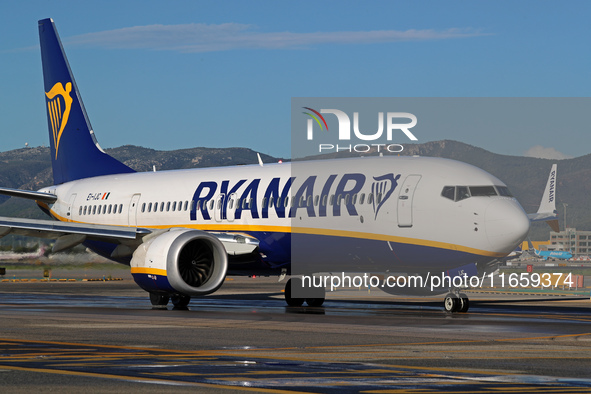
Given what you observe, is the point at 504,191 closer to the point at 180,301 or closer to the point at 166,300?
the point at 180,301

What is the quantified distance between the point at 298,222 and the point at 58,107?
16193mm

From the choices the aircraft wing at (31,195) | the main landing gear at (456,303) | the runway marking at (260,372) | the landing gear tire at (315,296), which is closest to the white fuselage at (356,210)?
the main landing gear at (456,303)

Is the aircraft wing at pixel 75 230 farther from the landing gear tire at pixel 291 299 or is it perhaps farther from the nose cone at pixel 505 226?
the nose cone at pixel 505 226

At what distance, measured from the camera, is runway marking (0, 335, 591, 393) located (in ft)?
33.4

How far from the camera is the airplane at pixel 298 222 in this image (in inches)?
912

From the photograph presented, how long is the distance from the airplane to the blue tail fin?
311 cm

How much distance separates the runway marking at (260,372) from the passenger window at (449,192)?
1031cm

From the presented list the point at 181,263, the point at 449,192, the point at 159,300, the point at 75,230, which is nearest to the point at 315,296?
the point at 181,263

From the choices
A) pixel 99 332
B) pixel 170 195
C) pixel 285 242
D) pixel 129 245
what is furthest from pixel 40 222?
pixel 99 332

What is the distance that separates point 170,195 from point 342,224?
8.56 metres

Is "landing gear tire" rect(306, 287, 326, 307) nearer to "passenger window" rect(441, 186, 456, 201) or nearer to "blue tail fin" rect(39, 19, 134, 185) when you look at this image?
"passenger window" rect(441, 186, 456, 201)

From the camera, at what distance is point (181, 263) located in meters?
27.3

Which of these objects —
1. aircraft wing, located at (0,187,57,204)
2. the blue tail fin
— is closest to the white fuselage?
aircraft wing, located at (0,187,57,204)

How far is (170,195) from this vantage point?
31.5 meters
